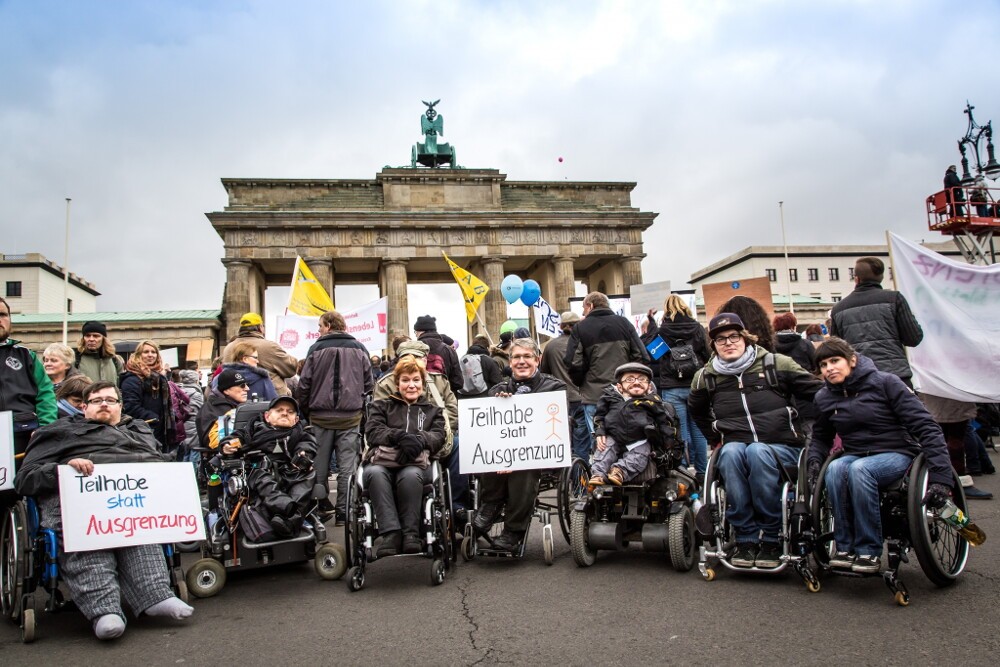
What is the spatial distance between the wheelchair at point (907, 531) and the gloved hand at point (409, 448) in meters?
2.69

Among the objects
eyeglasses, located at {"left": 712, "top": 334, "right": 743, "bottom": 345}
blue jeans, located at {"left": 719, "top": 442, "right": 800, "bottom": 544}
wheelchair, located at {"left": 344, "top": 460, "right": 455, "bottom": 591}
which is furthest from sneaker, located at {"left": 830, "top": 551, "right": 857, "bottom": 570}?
wheelchair, located at {"left": 344, "top": 460, "right": 455, "bottom": 591}

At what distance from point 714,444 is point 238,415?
12.0 ft

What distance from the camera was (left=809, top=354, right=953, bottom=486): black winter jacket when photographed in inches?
177

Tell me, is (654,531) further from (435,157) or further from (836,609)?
(435,157)

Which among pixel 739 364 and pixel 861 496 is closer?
pixel 861 496

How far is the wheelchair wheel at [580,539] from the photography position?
17.9ft

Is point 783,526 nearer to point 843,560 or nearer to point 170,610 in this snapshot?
point 843,560

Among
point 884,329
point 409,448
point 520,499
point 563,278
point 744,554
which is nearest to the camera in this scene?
point 744,554

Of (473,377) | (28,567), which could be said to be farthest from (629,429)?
(28,567)

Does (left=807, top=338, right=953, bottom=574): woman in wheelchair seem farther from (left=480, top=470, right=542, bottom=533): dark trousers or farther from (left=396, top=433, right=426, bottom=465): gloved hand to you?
(left=396, top=433, right=426, bottom=465): gloved hand

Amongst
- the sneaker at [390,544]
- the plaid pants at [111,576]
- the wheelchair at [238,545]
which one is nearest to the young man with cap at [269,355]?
the wheelchair at [238,545]

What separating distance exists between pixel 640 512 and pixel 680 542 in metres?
0.47

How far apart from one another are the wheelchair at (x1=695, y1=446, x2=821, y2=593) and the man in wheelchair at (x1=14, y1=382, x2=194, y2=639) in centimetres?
332

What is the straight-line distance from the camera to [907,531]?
4434mm
